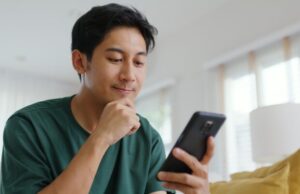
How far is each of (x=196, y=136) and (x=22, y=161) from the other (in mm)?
440

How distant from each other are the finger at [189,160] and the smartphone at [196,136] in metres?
0.01

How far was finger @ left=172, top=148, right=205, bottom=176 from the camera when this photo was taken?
3.04 feet

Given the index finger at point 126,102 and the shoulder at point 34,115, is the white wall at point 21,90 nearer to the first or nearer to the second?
the shoulder at point 34,115

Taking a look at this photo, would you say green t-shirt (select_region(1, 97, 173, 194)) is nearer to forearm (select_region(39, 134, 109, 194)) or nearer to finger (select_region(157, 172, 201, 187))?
forearm (select_region(39, 134, 109, 194))

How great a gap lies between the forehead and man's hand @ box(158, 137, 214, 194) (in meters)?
0.34

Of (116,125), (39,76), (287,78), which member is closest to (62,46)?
(39,76)

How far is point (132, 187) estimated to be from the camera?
114 centimetres

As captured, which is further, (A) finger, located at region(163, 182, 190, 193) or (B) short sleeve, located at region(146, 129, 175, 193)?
(B) short sleeve, located at region(146, 129, 175, 193)

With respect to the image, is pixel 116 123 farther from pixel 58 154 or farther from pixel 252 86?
pixel 252 86

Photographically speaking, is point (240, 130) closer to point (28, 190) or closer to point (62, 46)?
point (62, 46)

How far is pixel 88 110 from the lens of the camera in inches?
45.9

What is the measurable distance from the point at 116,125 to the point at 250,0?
260 cm

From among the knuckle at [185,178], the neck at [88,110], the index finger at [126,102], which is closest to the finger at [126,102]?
the index finger at [126,102]

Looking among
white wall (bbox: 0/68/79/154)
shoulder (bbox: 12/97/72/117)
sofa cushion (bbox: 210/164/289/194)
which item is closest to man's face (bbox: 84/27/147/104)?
shoulder (bbox: 12/97/72/117)
